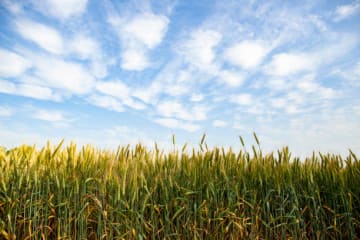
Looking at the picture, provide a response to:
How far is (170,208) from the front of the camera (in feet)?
8.95

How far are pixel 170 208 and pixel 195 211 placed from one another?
23 centimetres

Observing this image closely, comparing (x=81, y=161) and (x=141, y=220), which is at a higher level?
(x=81, y=161)

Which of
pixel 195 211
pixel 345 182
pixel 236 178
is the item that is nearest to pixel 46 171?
pixel 195 211

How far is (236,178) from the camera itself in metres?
2.90

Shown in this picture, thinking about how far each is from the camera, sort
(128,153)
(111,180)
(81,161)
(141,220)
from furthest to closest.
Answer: (128,153) → (81,161) → (111,180) → (141,220)

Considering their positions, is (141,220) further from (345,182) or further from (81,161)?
(345,182)

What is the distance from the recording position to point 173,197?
2.71 meters

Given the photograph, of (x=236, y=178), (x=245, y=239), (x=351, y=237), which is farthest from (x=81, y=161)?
(x=351, y=237)

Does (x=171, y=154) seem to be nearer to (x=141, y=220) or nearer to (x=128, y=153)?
(x=128, y=153)

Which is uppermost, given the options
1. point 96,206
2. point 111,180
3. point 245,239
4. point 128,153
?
point 128,153

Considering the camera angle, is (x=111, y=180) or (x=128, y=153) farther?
(x=128, y=153)

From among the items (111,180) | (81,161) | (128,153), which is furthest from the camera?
(128,153)

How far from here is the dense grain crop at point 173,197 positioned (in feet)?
8.75

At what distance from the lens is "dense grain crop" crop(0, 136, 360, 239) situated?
2666 mm
